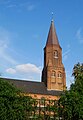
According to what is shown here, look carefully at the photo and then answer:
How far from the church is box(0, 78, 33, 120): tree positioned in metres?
36.8

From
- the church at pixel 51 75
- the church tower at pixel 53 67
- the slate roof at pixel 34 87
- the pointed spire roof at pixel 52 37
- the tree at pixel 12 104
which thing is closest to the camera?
the tree at pixel 12 104

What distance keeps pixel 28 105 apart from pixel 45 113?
2.14 metres

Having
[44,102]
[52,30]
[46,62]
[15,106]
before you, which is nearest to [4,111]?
[15,106]

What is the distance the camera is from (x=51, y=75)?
6719 cm

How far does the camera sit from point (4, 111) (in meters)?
25.2

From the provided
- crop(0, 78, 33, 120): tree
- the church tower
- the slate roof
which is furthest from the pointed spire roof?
crop(0, 78, 33, 120): tree

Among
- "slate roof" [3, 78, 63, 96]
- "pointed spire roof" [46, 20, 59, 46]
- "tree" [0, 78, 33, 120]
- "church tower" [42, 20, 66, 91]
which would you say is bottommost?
"tree" [0, 78, 33, 120]

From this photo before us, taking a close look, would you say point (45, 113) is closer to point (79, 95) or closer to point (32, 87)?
point (79, 95)

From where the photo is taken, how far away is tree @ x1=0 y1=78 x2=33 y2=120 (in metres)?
25.4

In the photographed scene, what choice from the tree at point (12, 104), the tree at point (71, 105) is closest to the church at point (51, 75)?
the tree at point (71, 105)

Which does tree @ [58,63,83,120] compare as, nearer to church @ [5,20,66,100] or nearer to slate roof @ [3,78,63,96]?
slate roof @ [3,78,63,96]

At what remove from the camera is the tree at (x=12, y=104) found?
25359mm

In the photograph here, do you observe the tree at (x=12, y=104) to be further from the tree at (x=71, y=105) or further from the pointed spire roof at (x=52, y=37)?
the pointed spire roof at (x=52, y=37)

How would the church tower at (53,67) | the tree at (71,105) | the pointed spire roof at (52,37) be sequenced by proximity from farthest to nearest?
the pointed spire roof at (52,37) < the church tower at (53,67) < the tree at (71,105)
